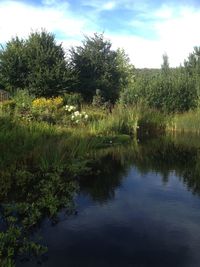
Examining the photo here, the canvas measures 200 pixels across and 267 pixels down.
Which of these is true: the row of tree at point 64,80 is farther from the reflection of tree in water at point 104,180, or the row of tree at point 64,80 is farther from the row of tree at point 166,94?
the reflection of tree in water at point 104,180

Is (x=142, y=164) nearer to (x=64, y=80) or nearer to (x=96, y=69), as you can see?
(x=64, y=80)

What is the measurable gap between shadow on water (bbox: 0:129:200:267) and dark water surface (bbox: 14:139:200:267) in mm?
13

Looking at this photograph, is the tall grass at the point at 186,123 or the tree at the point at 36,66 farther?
the tree at the point at 36,66

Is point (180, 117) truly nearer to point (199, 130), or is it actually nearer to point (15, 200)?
point (199, 130)

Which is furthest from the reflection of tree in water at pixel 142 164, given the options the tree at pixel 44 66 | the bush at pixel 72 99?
the tree at pixel 44 66

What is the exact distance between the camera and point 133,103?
21.3 metres

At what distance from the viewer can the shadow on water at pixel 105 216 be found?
17.8 feet

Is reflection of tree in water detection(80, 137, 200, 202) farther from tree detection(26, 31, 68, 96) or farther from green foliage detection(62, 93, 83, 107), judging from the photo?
tree detection(26, 31, 68, 96)

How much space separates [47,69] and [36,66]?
25.7 inches

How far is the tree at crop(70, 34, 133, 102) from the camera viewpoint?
26.2 metres

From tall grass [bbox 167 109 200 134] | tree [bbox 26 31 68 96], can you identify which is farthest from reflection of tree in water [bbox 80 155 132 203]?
tree [bbox 26 31 68 96]

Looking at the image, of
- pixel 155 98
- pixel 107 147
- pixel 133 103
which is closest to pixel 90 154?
pixel 107 147

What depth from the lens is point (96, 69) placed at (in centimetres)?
2684

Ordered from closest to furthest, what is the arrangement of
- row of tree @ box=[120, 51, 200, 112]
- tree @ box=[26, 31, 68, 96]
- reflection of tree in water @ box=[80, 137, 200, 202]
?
1. reflection of tree in water @ box=[80, 137, 200, 202]
2. row of tree @ box=[120, 51, 200, 112]
3. tree @ box=[26, 31, 68, 96]
